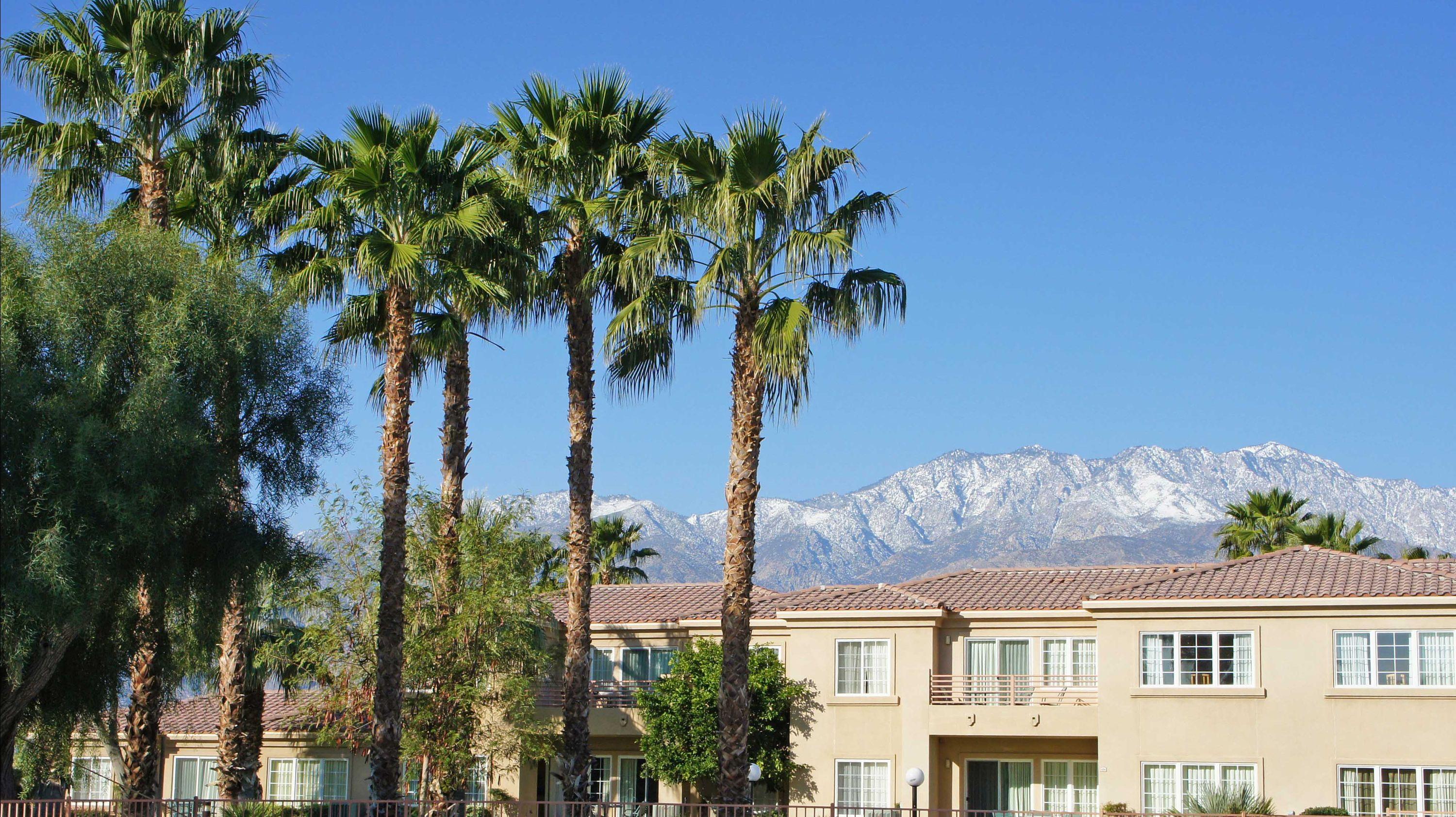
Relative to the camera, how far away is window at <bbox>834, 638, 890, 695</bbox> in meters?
37.2

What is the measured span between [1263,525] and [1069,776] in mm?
24028

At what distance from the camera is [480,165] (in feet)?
102

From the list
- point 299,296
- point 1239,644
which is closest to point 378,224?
point 299,296

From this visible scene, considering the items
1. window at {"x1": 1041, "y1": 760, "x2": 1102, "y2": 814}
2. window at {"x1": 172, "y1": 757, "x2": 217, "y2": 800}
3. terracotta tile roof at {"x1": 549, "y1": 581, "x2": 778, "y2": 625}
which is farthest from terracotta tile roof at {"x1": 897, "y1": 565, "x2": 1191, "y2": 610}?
window at {"x1": 172, "y1": 757, "x2": 217, "y2": 800}

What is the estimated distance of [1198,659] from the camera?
33.8 metres

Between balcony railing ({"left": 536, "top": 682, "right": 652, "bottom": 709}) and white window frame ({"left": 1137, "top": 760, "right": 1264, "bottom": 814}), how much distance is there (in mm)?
12346

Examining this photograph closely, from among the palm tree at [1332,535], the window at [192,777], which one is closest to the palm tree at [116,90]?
the window at [192,777]

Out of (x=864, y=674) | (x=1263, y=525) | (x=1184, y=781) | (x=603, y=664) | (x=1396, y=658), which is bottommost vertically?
(x=1184, y=781)

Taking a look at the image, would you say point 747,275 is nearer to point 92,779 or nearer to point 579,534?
point 579,534

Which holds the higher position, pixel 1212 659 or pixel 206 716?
pixel 1212 659

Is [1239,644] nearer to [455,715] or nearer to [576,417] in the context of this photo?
[576,417]

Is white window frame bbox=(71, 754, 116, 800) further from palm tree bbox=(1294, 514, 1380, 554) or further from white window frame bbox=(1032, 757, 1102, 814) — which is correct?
palm tree bbox=(1294, 514, 1380, 554)

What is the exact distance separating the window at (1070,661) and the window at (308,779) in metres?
Answer: 20.0

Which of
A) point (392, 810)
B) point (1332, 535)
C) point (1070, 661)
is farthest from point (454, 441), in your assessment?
point (1332, 535)
